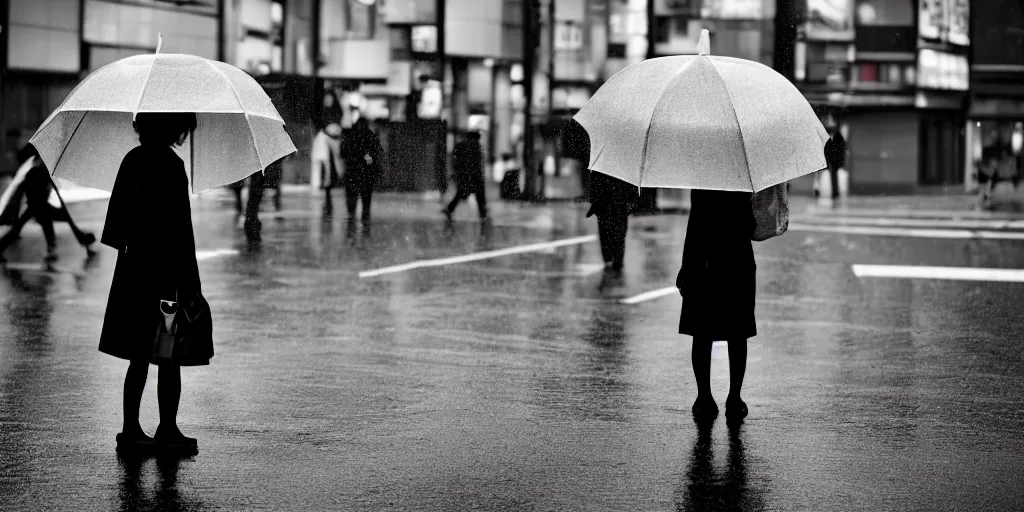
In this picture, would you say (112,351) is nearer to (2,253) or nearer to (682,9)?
(2,253)

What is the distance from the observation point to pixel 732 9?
37.2 meters

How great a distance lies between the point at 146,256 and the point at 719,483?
105 inches

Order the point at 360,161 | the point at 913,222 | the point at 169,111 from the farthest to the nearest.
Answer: the point at 913,222 → the point at 360,161 → the point at 169,111

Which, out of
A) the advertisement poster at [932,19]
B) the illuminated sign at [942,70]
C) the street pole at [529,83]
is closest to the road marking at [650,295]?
the street pole at [529,83]

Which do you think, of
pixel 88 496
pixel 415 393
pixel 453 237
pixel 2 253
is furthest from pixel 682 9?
pixel 88 496

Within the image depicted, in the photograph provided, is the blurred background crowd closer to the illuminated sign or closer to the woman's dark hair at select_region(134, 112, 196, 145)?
the illuminated sign

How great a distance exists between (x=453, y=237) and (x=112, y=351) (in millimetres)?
14749

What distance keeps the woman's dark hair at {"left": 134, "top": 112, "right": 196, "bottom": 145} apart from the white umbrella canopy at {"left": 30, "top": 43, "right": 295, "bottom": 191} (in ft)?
0.40

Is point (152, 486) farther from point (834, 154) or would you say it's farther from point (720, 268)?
point (834, 154)

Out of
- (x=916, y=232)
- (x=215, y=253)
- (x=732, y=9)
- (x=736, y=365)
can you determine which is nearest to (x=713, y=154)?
(x=736, y=365)

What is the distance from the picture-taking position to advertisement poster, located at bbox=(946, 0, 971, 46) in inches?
2082

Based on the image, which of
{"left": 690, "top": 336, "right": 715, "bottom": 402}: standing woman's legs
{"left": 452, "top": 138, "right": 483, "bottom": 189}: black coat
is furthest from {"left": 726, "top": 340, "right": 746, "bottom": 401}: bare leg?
{"left": 452, "top": 138, "right": 483, "bottom": 189}: black coat

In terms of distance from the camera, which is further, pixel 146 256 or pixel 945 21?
pixel 945 21

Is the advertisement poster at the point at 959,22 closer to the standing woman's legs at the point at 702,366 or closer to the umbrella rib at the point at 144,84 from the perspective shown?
the standing woman's legs at the point at 702,366
